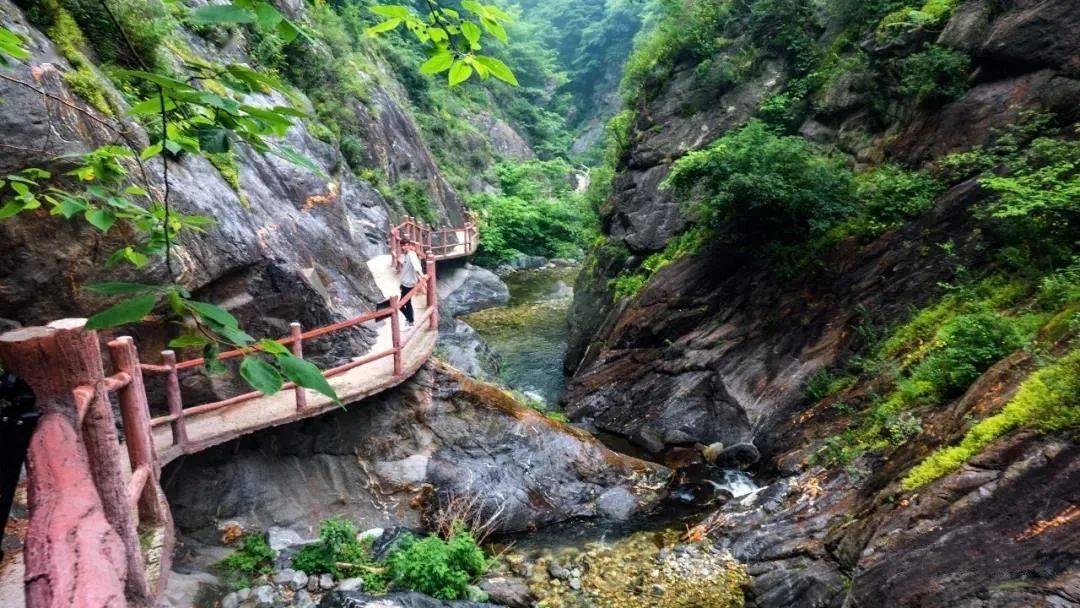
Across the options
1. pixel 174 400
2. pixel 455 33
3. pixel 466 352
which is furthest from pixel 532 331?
pixel 455 33

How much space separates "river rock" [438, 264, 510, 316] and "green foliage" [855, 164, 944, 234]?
12.1 metres

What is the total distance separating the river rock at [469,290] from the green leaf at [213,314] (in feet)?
53.7

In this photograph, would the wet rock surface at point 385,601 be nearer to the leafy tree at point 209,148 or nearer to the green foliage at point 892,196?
the leafy tree at point 209,148

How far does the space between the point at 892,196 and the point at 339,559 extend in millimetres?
8430

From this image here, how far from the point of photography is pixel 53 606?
3.92ft

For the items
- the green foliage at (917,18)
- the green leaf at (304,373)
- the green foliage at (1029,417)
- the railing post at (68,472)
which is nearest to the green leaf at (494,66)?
the green leaf at (304,373)

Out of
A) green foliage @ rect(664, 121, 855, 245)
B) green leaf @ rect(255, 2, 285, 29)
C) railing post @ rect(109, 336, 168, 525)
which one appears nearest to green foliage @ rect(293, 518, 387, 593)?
railing post @ rect(109, 336, 168, 525)

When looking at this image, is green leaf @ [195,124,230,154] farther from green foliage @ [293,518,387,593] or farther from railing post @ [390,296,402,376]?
railing post @ [390,296,402,376]

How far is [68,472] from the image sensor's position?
1.57 meters

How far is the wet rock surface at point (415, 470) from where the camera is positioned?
5879mm

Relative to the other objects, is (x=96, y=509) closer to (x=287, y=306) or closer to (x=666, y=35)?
(x=287, y=306)

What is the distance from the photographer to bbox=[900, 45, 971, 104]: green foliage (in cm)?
783

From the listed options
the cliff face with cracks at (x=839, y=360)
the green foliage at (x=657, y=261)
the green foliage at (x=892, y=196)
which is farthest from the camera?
the green foliage at (x=657, y=261)

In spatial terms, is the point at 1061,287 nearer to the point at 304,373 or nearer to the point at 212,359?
the point at 304,373
